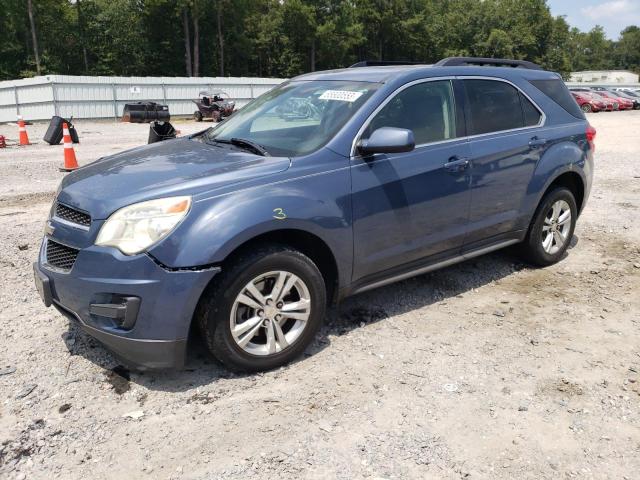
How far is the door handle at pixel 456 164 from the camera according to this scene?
162 inches

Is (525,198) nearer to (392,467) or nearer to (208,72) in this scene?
(392,467)

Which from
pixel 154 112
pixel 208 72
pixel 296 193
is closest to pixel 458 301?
pixel 296 193

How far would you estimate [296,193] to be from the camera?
3.33 meters

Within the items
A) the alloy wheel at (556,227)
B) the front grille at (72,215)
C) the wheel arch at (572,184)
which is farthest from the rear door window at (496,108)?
the front grille at (72,215)

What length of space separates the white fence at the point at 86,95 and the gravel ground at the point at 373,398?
24.8 meters

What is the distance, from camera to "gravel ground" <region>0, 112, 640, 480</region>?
267 cm

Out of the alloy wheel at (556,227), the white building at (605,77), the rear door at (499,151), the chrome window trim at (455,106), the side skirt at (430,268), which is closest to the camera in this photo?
the chrome window trim at (455,106)

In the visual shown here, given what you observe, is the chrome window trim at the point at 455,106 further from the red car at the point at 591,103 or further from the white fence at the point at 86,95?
the red car at the point at 591,103

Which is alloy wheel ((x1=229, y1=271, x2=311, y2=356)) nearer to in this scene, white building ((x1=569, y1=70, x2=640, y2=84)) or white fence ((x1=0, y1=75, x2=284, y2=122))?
white fence ((x1=0, y1=75, x2=284, y2=122))

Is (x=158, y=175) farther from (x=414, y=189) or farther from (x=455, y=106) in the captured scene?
(x=455, y=106)

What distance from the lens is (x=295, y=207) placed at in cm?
329

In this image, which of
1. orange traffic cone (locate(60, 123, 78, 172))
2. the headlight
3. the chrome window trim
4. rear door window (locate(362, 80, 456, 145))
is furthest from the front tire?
orange traffic cone (locate(60, 123, 78, 172))

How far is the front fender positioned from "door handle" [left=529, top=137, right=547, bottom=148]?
208 cm

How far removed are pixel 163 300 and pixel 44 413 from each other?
899 millimetres
